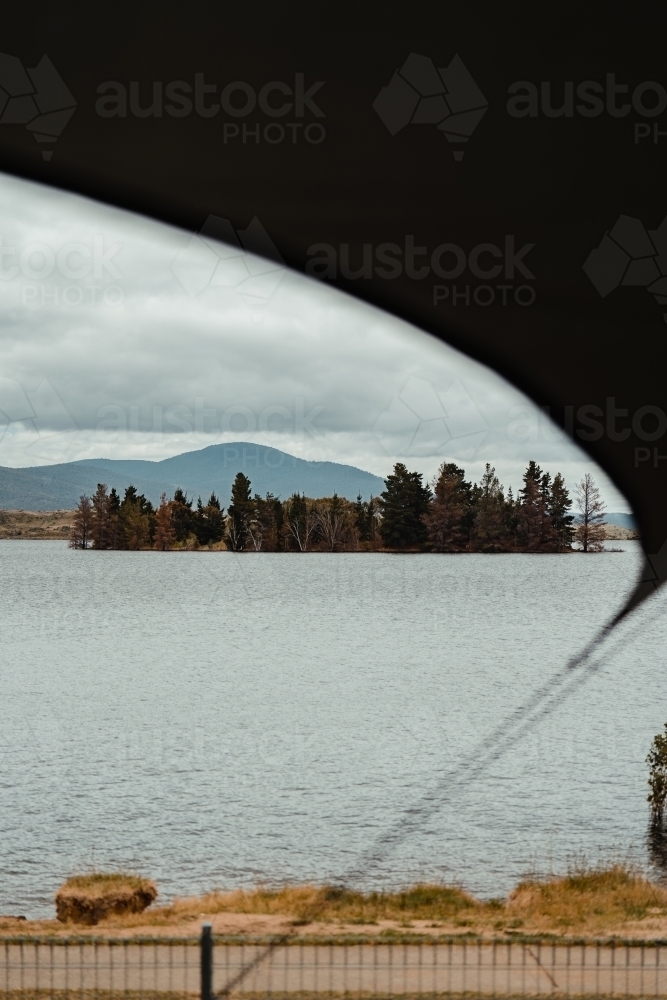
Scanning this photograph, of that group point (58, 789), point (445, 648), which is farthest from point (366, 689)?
point (58, 789)

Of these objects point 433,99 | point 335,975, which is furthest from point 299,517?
point 433,99

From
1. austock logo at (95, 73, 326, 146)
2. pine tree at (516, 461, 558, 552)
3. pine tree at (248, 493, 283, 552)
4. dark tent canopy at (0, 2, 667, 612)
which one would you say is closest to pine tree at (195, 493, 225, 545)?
pine tree at (248, 493, 283, 552)

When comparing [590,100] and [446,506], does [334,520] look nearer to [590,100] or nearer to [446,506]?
[446,506]

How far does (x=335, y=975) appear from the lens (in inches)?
297

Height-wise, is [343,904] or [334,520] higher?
[334,520]

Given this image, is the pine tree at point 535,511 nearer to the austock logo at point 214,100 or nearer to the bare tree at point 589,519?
the bare tree at point 589,519

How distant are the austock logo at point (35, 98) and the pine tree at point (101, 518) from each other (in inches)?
2265

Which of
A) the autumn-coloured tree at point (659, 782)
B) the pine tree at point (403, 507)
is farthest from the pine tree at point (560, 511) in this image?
the autumn-coloured tree at point (659, 782)

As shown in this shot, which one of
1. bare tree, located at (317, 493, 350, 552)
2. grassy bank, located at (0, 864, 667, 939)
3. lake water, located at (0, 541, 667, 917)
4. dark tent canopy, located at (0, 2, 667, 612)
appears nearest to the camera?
dark tent canopy, located at (0, 2, 667, 612)

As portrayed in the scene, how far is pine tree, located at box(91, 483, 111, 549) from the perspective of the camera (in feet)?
214

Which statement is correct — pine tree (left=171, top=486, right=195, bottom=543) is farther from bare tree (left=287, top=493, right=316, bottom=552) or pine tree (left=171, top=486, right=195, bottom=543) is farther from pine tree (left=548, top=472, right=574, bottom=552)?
pine tree (left=548, top=472, right=574, bottom=552)

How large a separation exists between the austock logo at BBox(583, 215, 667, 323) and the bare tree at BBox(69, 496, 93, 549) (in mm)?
57130

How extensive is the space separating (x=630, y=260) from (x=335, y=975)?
21.6ft

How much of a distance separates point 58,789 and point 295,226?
24.1 metres
